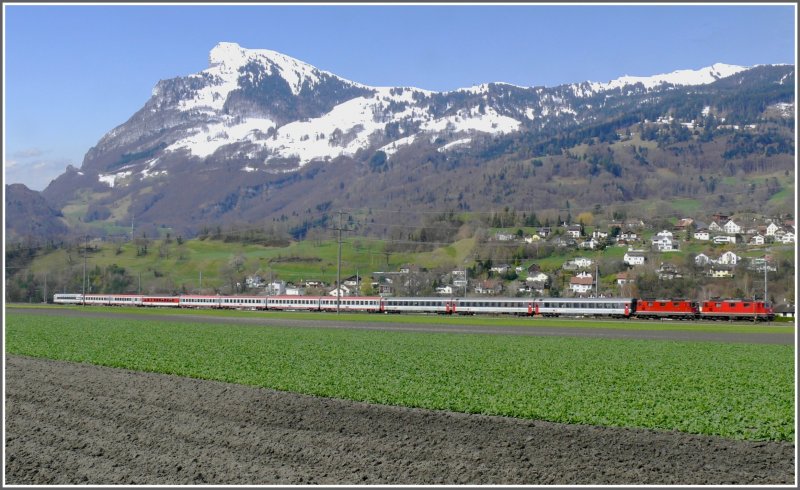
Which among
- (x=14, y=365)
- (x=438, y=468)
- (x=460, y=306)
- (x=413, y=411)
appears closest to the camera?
(x=438, y=468)

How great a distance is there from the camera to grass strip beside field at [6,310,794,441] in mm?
24812

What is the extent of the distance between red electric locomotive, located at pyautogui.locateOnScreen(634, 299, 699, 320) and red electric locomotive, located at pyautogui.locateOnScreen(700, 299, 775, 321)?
1337 millimetres

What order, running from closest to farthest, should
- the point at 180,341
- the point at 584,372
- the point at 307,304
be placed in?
the point at 584,372 < the point at 180,341 < the point at 307,304

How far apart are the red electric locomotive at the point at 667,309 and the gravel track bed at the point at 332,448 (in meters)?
85.5

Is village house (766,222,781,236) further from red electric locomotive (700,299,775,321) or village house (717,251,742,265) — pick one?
red electric locomotive (700,299,775,321)

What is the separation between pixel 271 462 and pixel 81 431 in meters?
5.97

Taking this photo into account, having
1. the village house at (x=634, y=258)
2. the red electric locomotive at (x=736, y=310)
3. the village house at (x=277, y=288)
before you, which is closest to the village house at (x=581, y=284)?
the village house at (x=634, y=258)

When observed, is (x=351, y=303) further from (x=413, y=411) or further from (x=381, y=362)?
(x=413, y=411)

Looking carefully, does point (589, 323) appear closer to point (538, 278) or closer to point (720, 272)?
point (720, 272)

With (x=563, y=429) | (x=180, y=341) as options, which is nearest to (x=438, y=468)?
(x=563, y=429)

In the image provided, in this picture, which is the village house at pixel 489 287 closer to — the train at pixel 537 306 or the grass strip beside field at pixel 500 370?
the train at pixel 537 306

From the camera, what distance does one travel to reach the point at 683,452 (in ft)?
66.2

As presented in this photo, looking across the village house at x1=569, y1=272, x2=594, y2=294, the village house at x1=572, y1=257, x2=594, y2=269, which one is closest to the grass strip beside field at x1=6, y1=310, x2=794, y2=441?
the village house at x1=569, y1=272, x2=594, y2=294

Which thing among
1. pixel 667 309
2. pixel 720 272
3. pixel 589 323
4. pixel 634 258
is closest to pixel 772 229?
pixel 634 258
